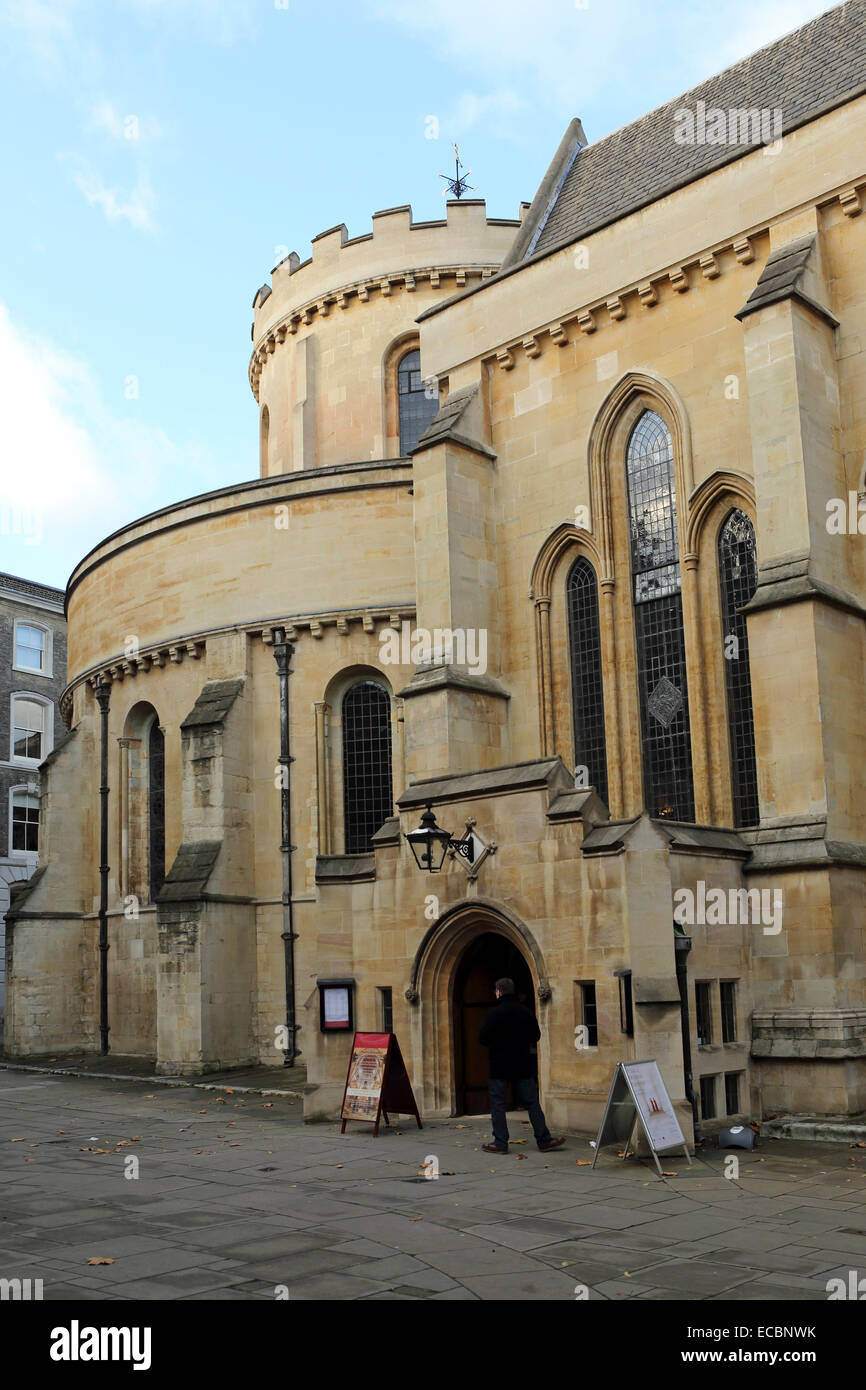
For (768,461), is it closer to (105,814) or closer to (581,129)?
(581,129)

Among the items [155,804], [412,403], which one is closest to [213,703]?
[155,804]

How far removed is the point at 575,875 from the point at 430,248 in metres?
20.5

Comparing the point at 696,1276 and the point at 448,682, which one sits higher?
the point at 448,682

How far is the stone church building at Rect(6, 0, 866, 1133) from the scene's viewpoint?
1425 centimetres

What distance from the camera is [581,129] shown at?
80.4ft

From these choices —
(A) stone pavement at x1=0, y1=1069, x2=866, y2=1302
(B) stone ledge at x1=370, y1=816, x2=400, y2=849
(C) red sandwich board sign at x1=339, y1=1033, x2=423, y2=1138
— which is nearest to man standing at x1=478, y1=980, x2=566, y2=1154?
(A) stone pavement at x1=0, y1=1069, x2=866, y2=1302

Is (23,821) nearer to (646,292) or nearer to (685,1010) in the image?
(646,292)

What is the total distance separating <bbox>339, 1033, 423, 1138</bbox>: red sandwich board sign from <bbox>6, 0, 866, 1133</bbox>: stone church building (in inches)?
38.9

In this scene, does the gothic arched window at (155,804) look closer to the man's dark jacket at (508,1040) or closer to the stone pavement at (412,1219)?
the stone pavement at (412,1219)

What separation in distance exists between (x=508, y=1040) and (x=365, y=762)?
38.0 ft

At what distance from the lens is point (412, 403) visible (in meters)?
30.4

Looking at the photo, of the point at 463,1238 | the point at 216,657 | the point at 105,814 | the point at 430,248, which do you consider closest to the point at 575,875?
the point at 463,1238

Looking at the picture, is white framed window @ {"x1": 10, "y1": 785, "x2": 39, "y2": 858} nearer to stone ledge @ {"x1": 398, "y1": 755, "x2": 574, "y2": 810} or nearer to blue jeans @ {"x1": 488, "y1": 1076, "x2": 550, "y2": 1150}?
stone ledge @ {"x1": 398, "y1": 755, "x2": 574, "y2": 810}

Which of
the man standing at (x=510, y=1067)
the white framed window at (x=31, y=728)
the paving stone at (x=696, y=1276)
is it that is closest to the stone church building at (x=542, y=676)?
the man standing at (x=510, y=1067)
